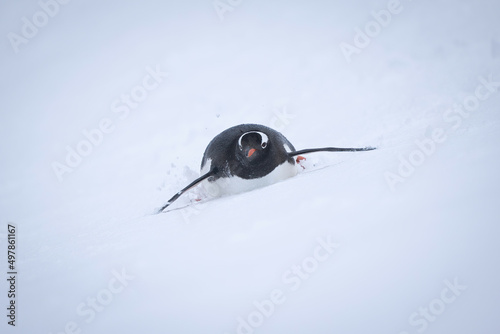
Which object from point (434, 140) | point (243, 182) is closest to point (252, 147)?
point (243, 182)

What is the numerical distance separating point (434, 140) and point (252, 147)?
1371 millimetres

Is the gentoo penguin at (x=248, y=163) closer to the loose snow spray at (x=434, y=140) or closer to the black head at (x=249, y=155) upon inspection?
the black head at (x=249, y=155)

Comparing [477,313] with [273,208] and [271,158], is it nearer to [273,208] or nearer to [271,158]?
[273,208]

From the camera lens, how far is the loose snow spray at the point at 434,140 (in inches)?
80.7

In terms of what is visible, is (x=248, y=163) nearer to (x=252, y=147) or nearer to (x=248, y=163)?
(x=248, y=163)

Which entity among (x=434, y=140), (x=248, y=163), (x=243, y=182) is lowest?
(x=434, y=140)

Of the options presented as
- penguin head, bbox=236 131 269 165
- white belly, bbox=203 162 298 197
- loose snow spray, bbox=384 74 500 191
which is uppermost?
penguin head, bbox=236 131 269 165

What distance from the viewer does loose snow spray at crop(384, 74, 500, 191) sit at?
2051 millimetres

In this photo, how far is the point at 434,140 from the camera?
269 centimetres

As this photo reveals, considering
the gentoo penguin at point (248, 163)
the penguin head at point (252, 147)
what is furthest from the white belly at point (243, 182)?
the penguin head at point (252, 147)

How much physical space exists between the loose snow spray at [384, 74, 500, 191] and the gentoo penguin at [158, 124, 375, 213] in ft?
3.74

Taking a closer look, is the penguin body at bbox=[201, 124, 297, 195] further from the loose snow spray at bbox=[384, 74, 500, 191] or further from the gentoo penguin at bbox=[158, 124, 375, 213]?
the loose snow spray at bbox=[384, 74, 500, 191]

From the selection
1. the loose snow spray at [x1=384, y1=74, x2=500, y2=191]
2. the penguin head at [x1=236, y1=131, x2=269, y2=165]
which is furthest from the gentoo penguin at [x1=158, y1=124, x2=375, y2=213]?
the loose snow spray at [x1=384, y1=74, x2=500, y2=191]

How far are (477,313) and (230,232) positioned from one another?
3.68 feet
